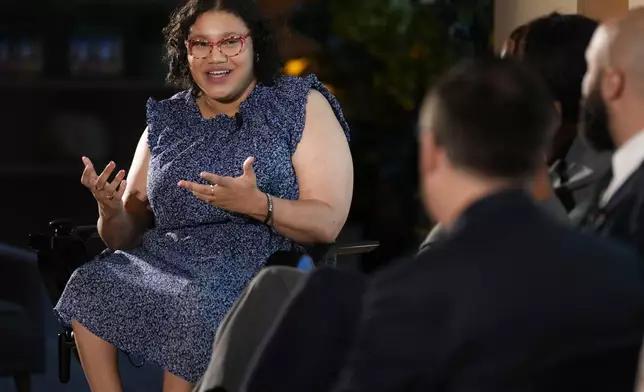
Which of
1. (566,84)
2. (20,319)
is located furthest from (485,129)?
(20,319)

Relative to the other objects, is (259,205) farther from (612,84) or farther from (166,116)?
(612,84)

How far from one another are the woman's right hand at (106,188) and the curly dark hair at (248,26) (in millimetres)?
364

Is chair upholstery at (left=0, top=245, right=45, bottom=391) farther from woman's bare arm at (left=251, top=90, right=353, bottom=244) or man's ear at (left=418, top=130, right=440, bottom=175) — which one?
man's ear at (left=418, top=130, right=440, bottom=175)

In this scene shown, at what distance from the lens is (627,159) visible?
195cm

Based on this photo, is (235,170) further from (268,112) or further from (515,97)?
(515,97)

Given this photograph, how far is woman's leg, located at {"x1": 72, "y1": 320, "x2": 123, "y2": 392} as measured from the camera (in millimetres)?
2988

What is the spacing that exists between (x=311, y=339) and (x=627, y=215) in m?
0.53

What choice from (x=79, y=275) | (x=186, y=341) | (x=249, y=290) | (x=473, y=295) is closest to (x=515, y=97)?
(x=473, y=295)

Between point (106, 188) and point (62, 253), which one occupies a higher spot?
point (106, 188)

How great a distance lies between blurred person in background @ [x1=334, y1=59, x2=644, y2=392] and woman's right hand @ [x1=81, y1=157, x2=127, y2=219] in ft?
5.36

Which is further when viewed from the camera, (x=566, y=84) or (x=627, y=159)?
(x=566, y=84)

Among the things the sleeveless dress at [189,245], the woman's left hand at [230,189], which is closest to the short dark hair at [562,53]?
the woman's left hand at [230,189]

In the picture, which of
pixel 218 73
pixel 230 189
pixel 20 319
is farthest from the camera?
pixel 20 319

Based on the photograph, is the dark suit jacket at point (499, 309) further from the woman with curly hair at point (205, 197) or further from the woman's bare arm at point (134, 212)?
the woman's bare arm at point (134, 212)
